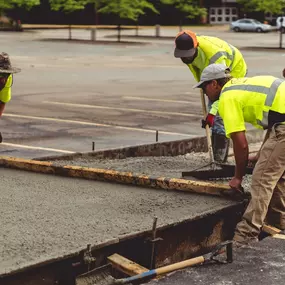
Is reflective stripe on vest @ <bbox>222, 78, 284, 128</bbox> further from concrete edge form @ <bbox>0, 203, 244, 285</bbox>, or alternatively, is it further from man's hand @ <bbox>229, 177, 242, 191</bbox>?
concrete edge form @ <bbox>0, 203, 244, 285</bbox>

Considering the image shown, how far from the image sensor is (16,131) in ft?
42.0

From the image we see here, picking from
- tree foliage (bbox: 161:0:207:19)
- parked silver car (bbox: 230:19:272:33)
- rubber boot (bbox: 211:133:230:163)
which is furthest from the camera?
parked silver car (bbox: 230:19:272:33)

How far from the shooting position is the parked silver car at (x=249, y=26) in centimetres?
6398

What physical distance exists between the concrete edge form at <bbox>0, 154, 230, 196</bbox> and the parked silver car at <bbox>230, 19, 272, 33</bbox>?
56.7 m

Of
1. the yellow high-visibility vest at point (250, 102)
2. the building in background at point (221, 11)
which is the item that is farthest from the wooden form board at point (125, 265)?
the building in background at point (221, 11)

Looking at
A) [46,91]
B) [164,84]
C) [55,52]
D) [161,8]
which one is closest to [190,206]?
[46,91]

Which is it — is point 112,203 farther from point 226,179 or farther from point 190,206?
point 226,179

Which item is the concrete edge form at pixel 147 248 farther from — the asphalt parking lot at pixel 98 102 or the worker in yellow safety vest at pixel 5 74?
the asphalt parking lot at pixel 98 102

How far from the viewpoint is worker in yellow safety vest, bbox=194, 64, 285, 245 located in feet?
21.4

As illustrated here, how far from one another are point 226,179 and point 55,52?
28344 millimetres

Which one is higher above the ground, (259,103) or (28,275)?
(259,103)

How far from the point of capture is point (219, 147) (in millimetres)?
9719

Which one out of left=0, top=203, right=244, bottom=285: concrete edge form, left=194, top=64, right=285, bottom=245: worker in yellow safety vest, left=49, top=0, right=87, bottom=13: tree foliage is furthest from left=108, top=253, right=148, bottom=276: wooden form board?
left=49, top=0, right=87, bottom=13: tree foliage

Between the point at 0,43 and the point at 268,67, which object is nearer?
the point at 268,67
